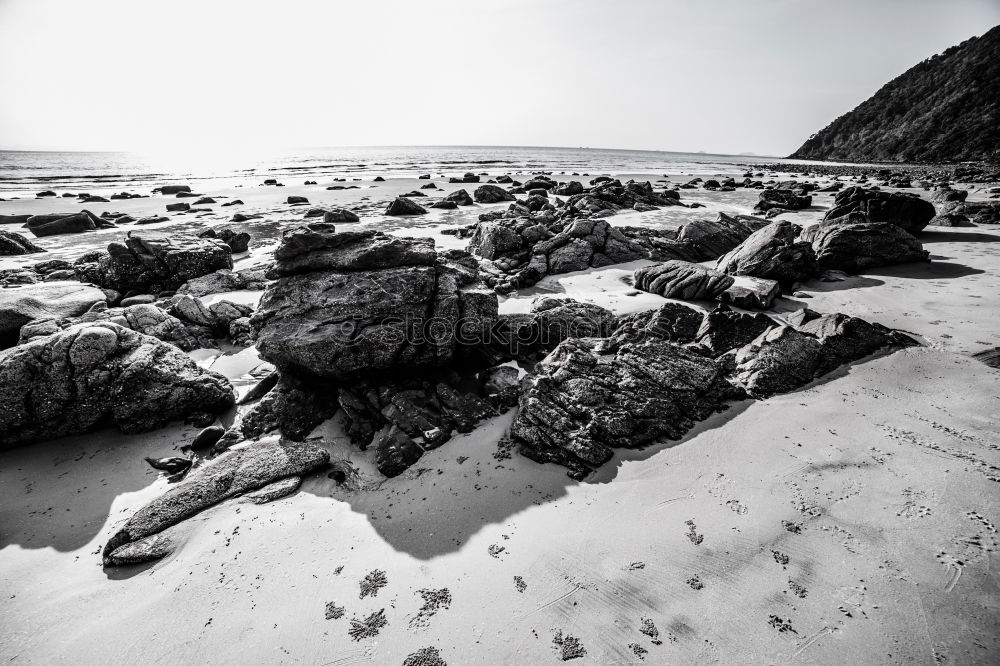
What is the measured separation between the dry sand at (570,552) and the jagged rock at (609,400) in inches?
9.7

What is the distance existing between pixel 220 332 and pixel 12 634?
600 centimetres

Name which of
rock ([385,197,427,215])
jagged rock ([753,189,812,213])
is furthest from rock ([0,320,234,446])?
jagged rock ([753,189,812,213])

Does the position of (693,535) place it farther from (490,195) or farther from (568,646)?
(490,195)

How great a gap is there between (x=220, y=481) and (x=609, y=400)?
490 cm

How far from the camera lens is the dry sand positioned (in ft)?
10.00

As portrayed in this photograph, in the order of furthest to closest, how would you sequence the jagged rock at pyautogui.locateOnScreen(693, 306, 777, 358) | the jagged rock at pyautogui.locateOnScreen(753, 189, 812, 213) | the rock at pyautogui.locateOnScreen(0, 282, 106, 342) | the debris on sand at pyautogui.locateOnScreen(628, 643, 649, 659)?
the jagged rock at pyautogui.locateOnScreen(753, 189, 812, 213) → the rock at pyautogui.locateOnScreen(0, 282, 106, 342) → the jagged rock at pyautogui.locateOnScreen(693, 306, 777, 358) → the debris on sand at pyautogui.locateOnScreen(628, 643, 649, 659)

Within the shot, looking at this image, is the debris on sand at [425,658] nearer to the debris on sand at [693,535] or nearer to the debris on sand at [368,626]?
the debris on sand at [368,626]

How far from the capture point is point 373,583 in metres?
3.57

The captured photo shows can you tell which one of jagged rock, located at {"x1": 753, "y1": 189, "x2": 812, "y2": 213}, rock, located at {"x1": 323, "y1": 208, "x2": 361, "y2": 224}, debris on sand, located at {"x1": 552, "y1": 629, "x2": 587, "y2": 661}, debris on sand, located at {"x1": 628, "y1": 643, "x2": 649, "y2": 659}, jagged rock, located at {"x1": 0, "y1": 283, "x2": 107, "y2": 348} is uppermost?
jagged rock, located at {"x1": 753, "y1": 189, "x2": 812, "y2": 213}

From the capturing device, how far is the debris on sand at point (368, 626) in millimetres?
3166

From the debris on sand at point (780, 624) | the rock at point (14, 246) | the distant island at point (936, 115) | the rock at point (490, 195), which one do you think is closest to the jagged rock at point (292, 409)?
the debris on sand at point (780, 624)

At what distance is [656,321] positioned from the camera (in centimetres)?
729

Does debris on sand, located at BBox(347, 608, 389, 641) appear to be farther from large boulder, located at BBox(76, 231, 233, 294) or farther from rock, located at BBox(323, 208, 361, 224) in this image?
rock, located at BBox(323, 208, 361, 224)

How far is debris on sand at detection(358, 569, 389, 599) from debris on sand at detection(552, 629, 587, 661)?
1577mm
